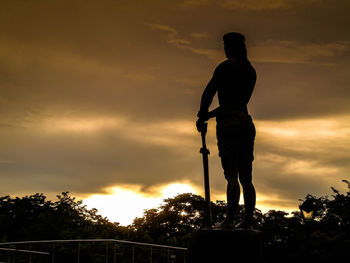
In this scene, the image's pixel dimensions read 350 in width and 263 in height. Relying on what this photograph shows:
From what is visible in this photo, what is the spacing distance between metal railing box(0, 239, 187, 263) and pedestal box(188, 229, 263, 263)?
857cm

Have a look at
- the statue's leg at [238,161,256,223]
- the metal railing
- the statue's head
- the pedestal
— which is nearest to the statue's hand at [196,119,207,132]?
the statue's leg at [238,161,256,223]

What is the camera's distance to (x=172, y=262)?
47.1 feet

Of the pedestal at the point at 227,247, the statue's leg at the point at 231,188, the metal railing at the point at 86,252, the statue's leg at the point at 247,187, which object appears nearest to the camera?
the pedestal at the point at 227,247

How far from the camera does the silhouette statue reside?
565 centimetres

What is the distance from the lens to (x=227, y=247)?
5.25 m

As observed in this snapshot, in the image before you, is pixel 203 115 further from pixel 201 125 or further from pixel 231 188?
pixel 231 188

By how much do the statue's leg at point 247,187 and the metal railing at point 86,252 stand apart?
8.47m

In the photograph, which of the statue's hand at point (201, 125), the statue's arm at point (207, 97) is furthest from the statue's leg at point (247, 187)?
the statue's arm at point (207, 97)

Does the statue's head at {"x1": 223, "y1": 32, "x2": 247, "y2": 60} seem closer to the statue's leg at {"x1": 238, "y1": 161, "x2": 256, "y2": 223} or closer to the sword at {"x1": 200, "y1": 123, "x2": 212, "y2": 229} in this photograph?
the sword at {"x1": 200, "y1": 123, "x2": 212, "y2": 229}

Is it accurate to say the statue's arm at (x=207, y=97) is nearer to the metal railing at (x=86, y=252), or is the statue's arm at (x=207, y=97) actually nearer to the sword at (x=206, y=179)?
the sword at (x=206, y=179)

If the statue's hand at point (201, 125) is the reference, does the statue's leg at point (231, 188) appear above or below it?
below

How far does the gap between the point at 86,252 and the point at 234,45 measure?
619 inches

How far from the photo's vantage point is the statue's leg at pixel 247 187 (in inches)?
→ 226

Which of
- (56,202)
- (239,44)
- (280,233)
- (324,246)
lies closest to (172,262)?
(239,44)
